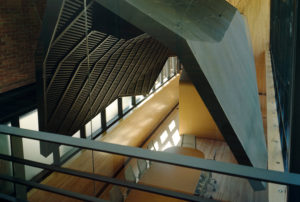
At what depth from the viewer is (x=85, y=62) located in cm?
418

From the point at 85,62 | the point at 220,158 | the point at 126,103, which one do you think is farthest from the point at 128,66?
the point at 220,158

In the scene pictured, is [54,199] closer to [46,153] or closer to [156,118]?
[46,153]

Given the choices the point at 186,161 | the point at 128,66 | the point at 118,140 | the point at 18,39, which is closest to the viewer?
the point at 186,161

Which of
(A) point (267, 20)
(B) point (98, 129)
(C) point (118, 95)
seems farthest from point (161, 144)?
(A) point (267, 20)

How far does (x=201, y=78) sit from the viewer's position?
2.71 metres

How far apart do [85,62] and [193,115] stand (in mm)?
5834

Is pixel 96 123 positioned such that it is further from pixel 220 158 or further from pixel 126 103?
pixel 220 158

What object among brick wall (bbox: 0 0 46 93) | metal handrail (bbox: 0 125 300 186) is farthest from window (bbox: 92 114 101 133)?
metal handrail (bbox: 0 125 300 186)

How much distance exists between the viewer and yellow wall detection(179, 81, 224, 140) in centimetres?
911

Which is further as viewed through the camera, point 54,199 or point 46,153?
point 54,199

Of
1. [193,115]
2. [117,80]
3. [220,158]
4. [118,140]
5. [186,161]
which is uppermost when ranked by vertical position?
[186,161]

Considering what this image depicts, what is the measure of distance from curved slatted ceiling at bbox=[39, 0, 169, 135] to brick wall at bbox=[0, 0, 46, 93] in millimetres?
1059

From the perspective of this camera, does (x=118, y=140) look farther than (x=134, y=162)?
Yes

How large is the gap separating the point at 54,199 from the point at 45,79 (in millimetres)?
2608
